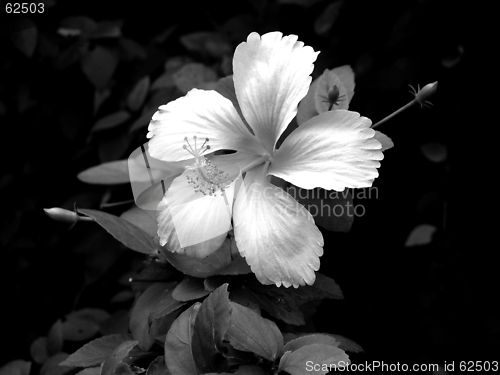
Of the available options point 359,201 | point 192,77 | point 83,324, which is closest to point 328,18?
point 192,77

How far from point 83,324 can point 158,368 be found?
0.65 metres

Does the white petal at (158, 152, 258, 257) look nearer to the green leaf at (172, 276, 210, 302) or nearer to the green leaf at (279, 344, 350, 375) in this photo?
the green leaf at (172, 276, 210, 302)

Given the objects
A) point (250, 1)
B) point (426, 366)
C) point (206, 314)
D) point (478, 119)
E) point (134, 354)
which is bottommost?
point (426, 366)

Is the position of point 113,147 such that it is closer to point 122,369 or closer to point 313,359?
point 122,369

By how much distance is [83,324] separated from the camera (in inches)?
52.3

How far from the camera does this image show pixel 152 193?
99 cm

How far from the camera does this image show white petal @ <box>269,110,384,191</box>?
656mm

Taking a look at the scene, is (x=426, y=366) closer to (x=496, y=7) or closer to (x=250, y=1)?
(x=496, y=7)

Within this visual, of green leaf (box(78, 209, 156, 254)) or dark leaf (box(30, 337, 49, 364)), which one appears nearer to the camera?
green leaf (box(78, 209, 156, 254))

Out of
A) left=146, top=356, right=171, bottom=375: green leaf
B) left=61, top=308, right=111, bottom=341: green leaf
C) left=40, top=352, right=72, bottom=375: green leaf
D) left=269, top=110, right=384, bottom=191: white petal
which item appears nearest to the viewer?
left=269, top=110, right=384, bottom=191: white petal

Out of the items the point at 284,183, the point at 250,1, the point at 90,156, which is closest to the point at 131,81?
the point at 90,156

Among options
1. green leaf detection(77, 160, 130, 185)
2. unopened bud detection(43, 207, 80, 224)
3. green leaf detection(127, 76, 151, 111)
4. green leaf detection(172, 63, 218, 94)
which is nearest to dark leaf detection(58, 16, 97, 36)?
green leaf detection(127, 76, 151, 111)

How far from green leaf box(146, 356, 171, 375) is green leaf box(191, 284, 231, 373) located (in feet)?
0.33

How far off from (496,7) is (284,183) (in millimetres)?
692
